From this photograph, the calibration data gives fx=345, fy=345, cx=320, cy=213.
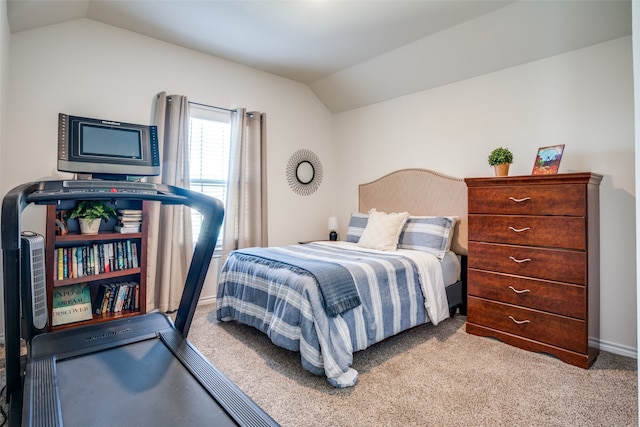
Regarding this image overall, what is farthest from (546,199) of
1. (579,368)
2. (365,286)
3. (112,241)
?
(112,241)

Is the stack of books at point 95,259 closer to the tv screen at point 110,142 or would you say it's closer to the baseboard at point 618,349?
the tv screen at point 110,142

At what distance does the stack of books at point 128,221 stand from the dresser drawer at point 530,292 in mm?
2789

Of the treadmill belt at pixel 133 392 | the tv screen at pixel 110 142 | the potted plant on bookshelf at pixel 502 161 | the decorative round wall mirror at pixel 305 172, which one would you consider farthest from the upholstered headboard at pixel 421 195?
the treadmill belt at pixel 133 392

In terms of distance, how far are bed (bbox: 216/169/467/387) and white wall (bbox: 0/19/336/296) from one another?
1.17 m

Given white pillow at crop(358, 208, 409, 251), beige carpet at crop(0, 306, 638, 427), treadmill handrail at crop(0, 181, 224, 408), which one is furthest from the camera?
white pillow at crop(358, 208, 409, 251)

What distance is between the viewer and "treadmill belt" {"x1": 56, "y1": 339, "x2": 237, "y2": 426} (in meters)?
1.19

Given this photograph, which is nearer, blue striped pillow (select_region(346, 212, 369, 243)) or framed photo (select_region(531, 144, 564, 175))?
framed photo (select_region(531, 144, 564, 175))

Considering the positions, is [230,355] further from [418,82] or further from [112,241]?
[418,82]

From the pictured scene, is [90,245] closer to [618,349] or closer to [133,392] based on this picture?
[133,392]

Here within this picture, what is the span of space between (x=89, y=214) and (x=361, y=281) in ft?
6.87

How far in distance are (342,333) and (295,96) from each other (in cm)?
323

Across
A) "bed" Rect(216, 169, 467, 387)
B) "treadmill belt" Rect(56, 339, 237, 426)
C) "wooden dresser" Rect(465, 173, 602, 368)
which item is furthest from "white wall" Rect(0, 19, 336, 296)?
"wooden dresser" Rect(465, 173, 602, 368)

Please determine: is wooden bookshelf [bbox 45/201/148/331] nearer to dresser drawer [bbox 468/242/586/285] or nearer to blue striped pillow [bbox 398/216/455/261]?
blue striped pillow [bbox 398/216/455/261]

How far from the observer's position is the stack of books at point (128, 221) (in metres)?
2.78
